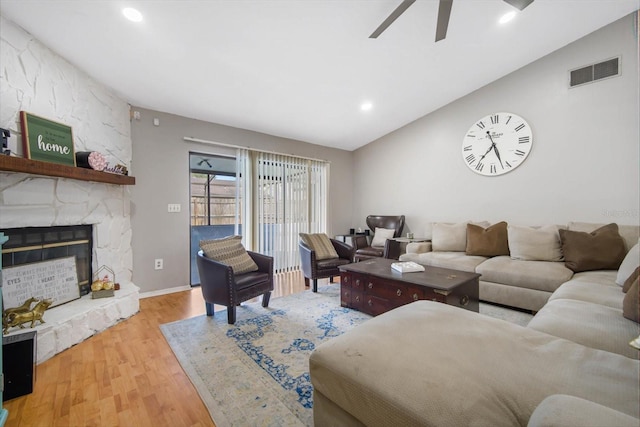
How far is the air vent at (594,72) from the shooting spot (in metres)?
2.92

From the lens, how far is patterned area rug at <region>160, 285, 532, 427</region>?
146 cm

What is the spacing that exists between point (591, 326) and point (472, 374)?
112 cm

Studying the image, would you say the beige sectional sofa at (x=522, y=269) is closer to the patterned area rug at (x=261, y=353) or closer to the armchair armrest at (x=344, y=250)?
the patterned area rug at (x=261, y=353)

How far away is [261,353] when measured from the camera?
200 centimetres

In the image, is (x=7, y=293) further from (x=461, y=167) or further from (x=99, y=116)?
(x=461, y=167)

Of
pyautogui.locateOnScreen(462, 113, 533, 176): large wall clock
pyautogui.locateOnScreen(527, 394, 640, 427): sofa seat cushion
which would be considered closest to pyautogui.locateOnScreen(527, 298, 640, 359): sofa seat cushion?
pyautogui.locateOnScreen(527, 394, 640, 427): sofa seat cushion

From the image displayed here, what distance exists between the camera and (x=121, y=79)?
8.97 feet

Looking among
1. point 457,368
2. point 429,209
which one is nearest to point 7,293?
point 457,368

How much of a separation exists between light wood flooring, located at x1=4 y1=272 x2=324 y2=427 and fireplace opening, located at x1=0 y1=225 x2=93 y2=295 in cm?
74

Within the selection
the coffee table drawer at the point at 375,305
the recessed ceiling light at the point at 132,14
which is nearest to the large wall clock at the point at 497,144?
the coffee table drawer at the point at 375,305

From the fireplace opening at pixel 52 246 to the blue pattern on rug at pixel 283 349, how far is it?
5.42ft

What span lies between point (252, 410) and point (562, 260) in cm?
343

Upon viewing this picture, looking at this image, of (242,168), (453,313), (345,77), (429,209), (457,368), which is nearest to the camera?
(457,368)

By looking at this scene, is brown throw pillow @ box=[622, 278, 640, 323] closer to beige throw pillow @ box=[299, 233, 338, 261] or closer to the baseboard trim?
beige throw pillow @ box=[299, 233, 338, 261]
